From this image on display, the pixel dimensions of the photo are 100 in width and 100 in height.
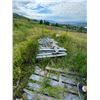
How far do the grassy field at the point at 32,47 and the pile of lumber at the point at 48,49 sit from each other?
1.0 inches

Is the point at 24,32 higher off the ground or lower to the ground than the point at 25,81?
higher

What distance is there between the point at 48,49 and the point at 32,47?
106mm

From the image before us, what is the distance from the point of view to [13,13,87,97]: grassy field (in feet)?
5.30

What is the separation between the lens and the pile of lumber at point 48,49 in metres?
1.63

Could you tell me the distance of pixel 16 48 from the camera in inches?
64.3

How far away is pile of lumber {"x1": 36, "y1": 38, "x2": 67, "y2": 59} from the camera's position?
5.34ft

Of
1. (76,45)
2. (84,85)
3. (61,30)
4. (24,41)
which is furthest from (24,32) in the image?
(84,85)

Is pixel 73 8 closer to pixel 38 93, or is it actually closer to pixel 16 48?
pixel 16 48

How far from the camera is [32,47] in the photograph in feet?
5.36

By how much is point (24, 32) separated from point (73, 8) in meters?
0.36

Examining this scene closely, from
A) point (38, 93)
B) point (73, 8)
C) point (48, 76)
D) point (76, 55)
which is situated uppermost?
point (73, 8)

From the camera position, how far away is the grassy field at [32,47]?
5.30ft

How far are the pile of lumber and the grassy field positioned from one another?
0.09 ft
